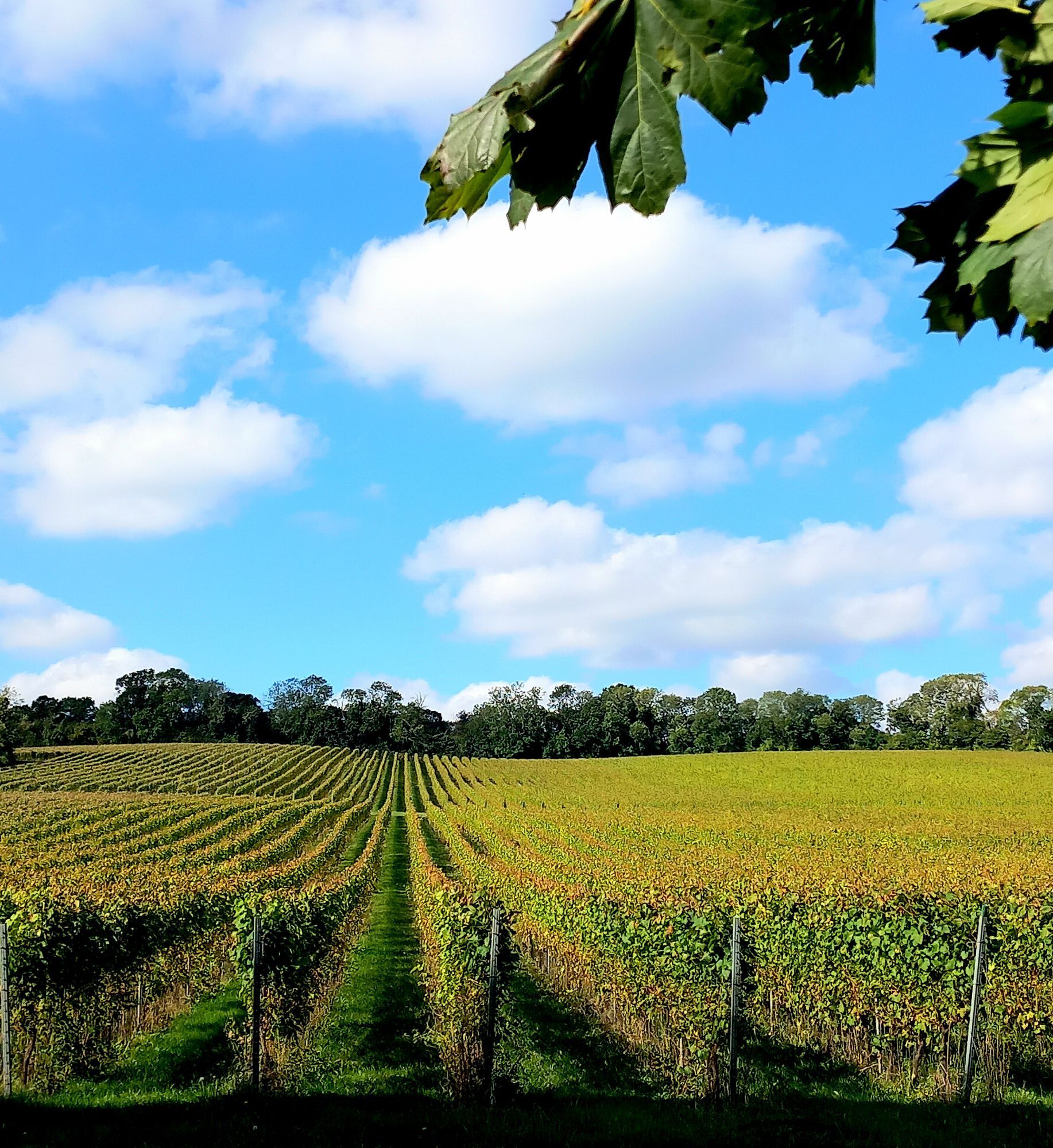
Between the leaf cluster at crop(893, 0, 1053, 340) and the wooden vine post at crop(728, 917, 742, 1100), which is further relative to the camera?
the wooden vine post at crop(728, 917, 742, 1100)

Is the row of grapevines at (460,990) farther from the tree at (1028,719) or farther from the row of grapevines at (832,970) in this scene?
the tree at (1028,719)

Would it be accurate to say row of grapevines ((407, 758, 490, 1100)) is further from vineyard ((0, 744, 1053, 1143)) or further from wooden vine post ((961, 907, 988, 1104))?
wooden vine post ((961, 907, 988, 1104))

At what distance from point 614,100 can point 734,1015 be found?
1062cm

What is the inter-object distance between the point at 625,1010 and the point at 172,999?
664 centimetres

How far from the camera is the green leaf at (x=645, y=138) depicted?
4.20ft

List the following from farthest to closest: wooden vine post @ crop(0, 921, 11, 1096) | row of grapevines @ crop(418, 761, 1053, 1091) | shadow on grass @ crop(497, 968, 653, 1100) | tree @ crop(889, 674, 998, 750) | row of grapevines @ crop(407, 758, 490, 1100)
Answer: tree @ crop(889, 674, 998, 750)
row of grapevines @ crop(418, 761, 1053, 1091)
shadow on grass @ crop(497, 968, 653, 1100)
row of grapevines @ crop(407, 758, 490, 1100)
wooden vine post @ crop(0, 921, 11, 1096)

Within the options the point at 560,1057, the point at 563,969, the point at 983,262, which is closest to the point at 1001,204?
the point at 983,262

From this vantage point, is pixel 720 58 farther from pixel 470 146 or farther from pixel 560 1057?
pixel 560 1057

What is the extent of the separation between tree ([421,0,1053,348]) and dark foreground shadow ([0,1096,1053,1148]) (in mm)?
9200

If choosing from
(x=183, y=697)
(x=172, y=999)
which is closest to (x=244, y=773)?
(x=172, y=999)

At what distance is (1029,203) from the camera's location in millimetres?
1302

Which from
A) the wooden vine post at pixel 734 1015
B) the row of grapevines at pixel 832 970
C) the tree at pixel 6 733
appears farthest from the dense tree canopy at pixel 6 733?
the wooden vine post at pixel 734 1015

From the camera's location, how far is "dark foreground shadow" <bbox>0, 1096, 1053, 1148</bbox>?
8672 millimetres

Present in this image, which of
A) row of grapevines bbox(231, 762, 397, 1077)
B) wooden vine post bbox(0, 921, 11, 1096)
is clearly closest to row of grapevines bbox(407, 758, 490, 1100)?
row of grapevines bbox(231, 762, 397, 1077)
